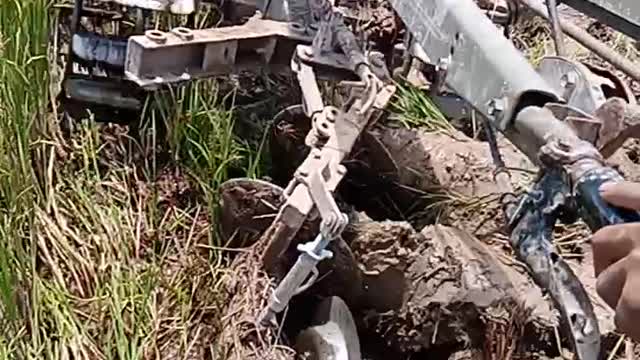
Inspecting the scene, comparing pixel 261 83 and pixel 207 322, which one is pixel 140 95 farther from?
pixel 207 322

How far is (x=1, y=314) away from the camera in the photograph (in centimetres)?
196

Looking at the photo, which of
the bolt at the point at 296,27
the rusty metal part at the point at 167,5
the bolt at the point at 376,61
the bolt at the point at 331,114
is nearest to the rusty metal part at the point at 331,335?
the bolt at the point at 331,114

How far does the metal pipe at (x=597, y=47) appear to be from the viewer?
2.23m

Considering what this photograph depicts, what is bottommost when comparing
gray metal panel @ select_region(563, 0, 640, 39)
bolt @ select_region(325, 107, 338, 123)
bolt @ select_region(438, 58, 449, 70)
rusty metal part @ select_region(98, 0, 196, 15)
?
rusty metal part @ select_region(98, 0, 196, 15)

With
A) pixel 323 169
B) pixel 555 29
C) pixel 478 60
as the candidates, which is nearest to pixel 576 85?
pixel 478 60

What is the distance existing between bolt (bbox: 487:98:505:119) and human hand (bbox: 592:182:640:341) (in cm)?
35

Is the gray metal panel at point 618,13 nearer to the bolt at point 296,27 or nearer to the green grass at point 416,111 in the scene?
the bolt at point 296,27

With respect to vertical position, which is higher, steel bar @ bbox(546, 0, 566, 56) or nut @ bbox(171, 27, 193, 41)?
steel bar @ bbox(546, 0, 566, 56)

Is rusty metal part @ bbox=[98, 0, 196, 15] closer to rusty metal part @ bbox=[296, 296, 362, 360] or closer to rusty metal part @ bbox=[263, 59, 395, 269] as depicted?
rusty metal part @ bbox=[263, 59, 395, 269]

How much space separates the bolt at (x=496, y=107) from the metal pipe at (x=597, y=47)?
846mm

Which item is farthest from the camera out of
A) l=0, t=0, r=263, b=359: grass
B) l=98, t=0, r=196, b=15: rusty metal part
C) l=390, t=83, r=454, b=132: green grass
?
l=390, t=83, r=454, b=132: green grass

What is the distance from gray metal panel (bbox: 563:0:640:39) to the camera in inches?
67.0

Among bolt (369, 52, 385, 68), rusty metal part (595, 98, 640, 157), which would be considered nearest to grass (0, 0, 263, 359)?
bolt (369, 52, 385, 68)

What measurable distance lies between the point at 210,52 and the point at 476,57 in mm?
843
